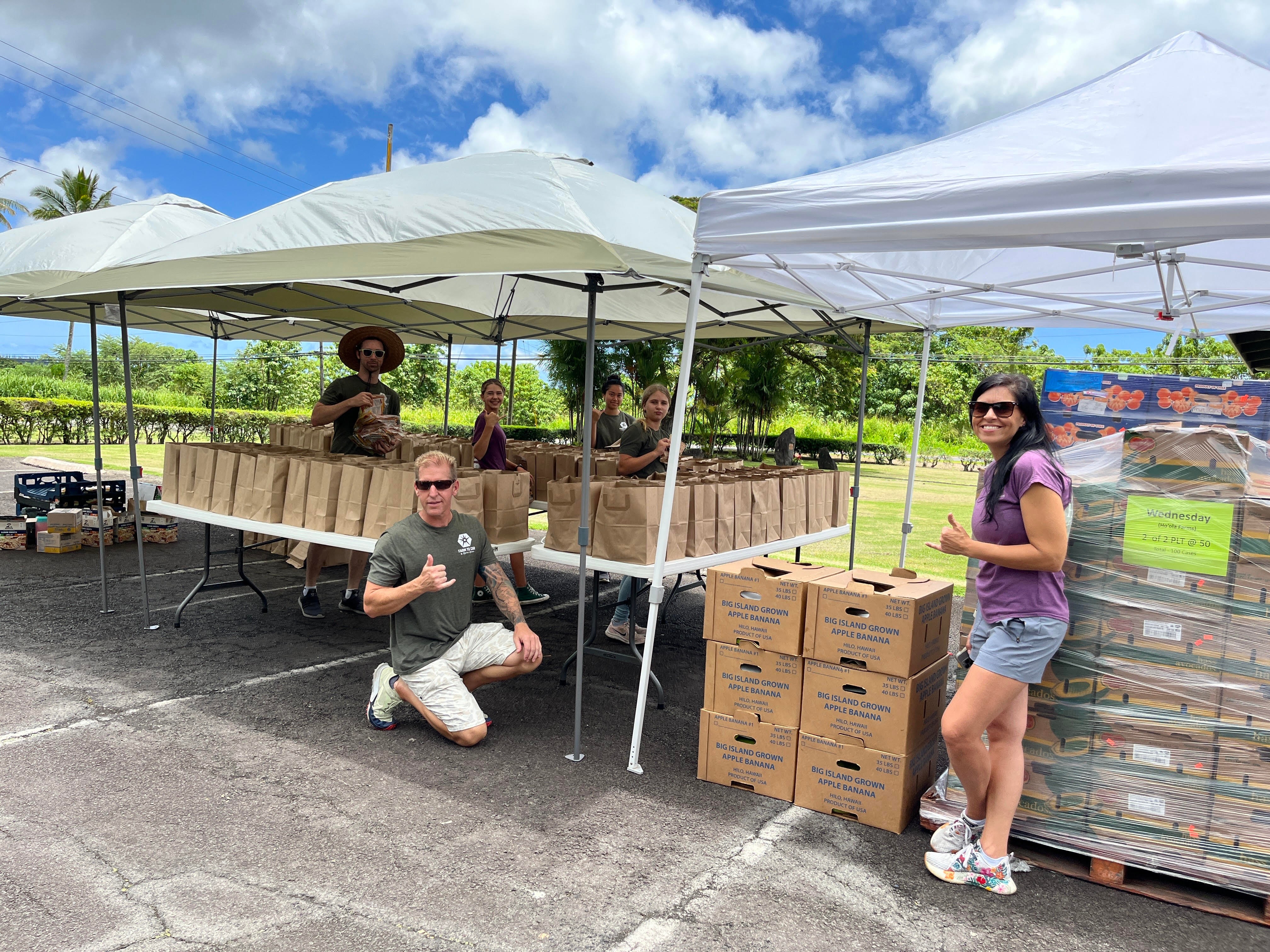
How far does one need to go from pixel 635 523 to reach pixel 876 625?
1.37m

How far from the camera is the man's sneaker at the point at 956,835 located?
312 centimetres

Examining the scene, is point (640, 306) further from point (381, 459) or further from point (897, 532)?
point (897, 532)

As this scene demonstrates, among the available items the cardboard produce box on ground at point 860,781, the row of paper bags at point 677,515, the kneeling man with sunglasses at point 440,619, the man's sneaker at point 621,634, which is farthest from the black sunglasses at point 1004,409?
the man's sneaker at point 621,634

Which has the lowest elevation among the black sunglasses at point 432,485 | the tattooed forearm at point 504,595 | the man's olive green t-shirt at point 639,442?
the tattooed forearm at point 504,595

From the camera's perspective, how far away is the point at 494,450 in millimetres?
6539

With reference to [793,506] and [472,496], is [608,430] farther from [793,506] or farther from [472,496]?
[472,496]

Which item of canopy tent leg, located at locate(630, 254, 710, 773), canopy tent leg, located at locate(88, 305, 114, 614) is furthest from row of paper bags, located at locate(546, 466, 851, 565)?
canopy tent leg, located at locate(88, 305, 114, 614)

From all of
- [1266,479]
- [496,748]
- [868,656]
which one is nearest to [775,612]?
[868,656]

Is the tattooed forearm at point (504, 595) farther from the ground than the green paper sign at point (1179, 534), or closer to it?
closer to it

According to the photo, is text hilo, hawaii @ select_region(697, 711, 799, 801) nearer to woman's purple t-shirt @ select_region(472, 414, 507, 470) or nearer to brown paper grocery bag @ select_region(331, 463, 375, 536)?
brown paper grocery bag @ select_region(331, 463, 375, 536)

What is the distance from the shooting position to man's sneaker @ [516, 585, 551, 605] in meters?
6.96

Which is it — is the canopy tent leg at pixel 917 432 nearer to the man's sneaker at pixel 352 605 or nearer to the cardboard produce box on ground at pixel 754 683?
the cardboard produce box on ground at pixel 754 683

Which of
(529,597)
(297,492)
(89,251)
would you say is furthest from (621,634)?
(89,251)

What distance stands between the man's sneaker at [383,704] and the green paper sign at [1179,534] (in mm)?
3260
